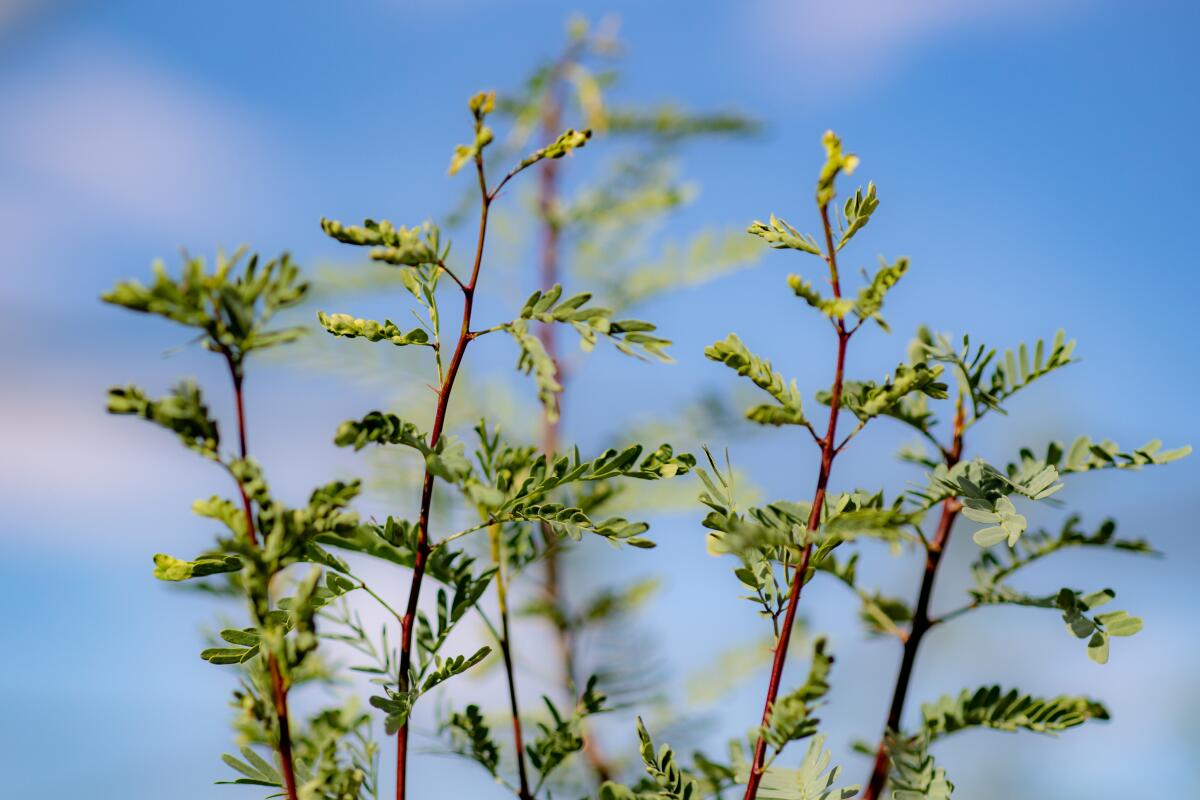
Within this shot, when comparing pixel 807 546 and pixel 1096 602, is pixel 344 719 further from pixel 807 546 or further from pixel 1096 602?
pixel 1096 602

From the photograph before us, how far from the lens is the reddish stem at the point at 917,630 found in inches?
23.7

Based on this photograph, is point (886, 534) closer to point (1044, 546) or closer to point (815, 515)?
point (815, 515)

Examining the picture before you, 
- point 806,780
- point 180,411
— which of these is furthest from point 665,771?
point 180,411

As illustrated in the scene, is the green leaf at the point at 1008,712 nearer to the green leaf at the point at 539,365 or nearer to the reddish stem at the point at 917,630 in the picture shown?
the reddish stem at the point at 917,630

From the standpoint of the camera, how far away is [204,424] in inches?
16.3

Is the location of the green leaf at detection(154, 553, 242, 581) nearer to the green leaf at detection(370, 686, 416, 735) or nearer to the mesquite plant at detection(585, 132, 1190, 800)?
the green leaf at detection(370, 686, 416, 735)

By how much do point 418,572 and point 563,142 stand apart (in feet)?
0.76

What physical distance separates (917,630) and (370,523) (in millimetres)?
350

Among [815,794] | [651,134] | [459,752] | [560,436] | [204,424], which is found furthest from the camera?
[651,134]

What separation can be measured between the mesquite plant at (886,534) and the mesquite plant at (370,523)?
0.07m

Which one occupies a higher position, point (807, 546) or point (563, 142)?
point (563, 142)

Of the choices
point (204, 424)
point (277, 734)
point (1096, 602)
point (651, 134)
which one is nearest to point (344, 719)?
point (277, 734)

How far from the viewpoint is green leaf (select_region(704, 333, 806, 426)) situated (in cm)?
46

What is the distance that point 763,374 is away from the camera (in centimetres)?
50
